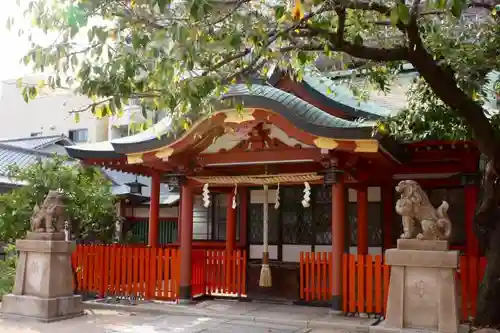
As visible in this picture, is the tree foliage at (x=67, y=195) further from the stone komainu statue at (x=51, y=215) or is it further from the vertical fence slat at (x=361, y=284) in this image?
the vertical fence slat at (x=361, y=284)

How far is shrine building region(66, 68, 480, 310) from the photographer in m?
9.62

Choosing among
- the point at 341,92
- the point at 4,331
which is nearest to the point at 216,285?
the point at 4,331

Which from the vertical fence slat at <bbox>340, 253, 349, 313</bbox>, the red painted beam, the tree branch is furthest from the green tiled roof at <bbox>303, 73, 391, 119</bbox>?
the tree branch

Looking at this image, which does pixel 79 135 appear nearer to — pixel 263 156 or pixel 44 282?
pixel 44 282

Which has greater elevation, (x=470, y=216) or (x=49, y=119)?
(x=49, y=119)

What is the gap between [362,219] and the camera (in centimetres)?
1116

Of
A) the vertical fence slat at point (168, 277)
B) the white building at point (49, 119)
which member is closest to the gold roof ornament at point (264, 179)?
the vertical fence slat at point (168, 277)

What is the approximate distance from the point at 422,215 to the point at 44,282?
649cm

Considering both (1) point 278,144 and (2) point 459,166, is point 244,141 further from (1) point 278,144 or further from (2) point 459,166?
(2) point 459,166

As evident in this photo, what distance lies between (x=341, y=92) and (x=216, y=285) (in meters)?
5.04

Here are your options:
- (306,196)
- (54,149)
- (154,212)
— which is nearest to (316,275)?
(306,196)

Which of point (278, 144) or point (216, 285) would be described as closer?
point (278, 144)

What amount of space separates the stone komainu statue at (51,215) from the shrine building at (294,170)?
1634 millimetres

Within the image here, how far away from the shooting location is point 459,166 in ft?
36.1
